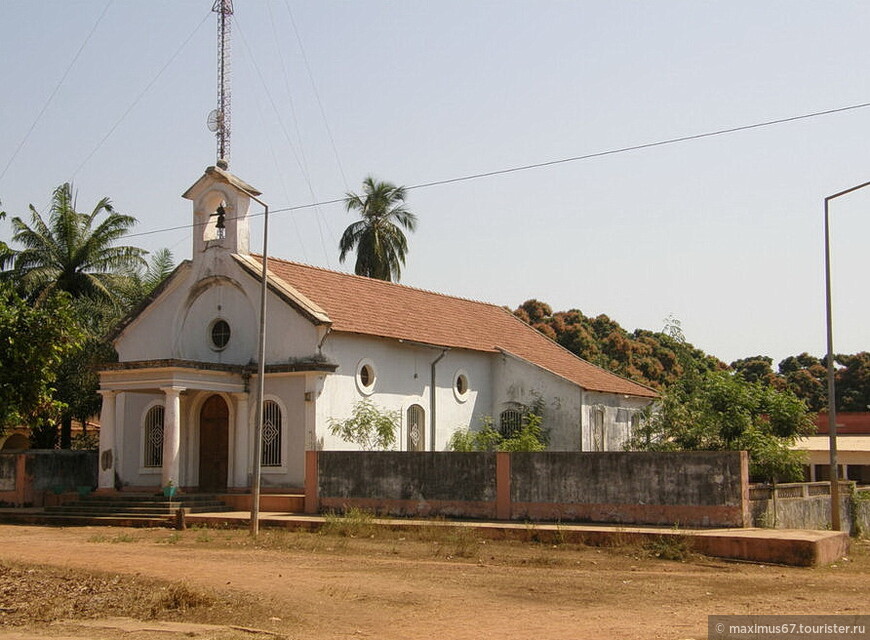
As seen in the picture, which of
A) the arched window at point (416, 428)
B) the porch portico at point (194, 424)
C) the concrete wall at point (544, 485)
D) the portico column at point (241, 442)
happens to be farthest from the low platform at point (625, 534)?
the arched window at point (416, 428)

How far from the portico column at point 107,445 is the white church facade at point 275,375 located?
1.4 inches

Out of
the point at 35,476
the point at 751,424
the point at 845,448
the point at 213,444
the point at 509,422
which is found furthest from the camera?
the point at 845,448

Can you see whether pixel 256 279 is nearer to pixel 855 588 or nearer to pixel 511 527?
pixel 511 527

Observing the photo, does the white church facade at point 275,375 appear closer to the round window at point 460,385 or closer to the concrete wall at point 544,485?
the round window at point 460,385

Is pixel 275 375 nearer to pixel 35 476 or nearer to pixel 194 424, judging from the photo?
pixel 194 424

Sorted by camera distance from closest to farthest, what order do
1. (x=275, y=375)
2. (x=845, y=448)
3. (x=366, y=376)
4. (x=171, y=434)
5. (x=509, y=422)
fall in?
(x=171, y=434)
(x=275, y=375)
(x=366, y=376)
(x=509, y=422)
(x=845, y=448)

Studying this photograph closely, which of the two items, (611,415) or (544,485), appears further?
(611,415)

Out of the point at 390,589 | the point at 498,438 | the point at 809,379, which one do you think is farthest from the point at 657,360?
the point at 390,589

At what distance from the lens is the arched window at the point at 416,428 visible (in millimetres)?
28984

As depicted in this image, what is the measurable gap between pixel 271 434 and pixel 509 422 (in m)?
8.15

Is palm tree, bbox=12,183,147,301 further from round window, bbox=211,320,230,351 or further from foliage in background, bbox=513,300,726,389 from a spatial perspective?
foliage in background, bbox=513,300,726,389

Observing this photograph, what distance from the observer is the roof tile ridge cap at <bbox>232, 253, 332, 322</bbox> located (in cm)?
2628

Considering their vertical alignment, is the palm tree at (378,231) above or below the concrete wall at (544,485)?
above

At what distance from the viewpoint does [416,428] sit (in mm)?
29250
